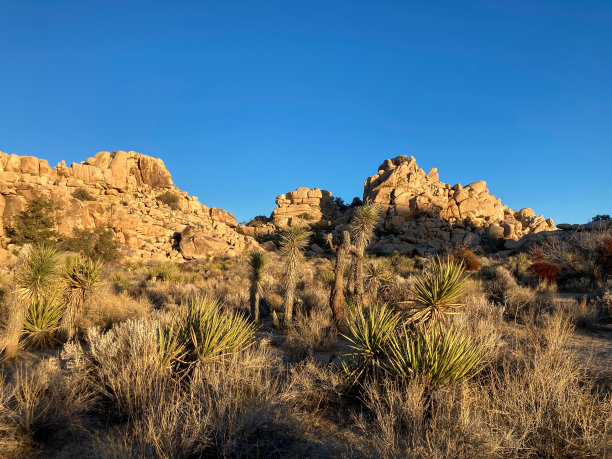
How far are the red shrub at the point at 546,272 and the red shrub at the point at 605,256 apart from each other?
5.32 feet

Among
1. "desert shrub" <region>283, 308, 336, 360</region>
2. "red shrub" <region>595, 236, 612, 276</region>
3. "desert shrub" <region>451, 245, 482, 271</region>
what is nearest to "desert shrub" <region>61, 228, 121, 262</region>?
"desert shrub" <region>283, 308, 336, 360</region>

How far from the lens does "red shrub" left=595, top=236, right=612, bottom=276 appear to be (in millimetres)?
14406

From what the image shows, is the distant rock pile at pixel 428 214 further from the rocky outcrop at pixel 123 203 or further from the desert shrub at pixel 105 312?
the desert shrub at pixel 105 312

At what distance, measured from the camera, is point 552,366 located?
5.12 meters

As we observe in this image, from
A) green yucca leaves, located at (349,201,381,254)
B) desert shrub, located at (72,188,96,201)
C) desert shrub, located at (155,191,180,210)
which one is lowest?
green yucca leaves, located at (349,201,381,254)

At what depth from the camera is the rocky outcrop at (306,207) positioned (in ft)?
185

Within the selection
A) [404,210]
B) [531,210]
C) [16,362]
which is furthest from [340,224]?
[16,362]

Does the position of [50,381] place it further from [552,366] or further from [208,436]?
[552,366]

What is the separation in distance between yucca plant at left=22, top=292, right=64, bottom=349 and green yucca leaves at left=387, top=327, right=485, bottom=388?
818cm

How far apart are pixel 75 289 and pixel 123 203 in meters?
34.7

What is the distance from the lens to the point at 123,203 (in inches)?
1543

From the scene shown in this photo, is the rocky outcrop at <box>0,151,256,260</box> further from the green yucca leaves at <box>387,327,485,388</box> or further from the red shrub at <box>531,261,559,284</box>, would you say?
the green yucca leaves at <box>387,327,485,388</box>

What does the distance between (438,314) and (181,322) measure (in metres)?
4.20

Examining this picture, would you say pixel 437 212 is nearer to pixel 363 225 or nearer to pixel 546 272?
pixel 546 272
